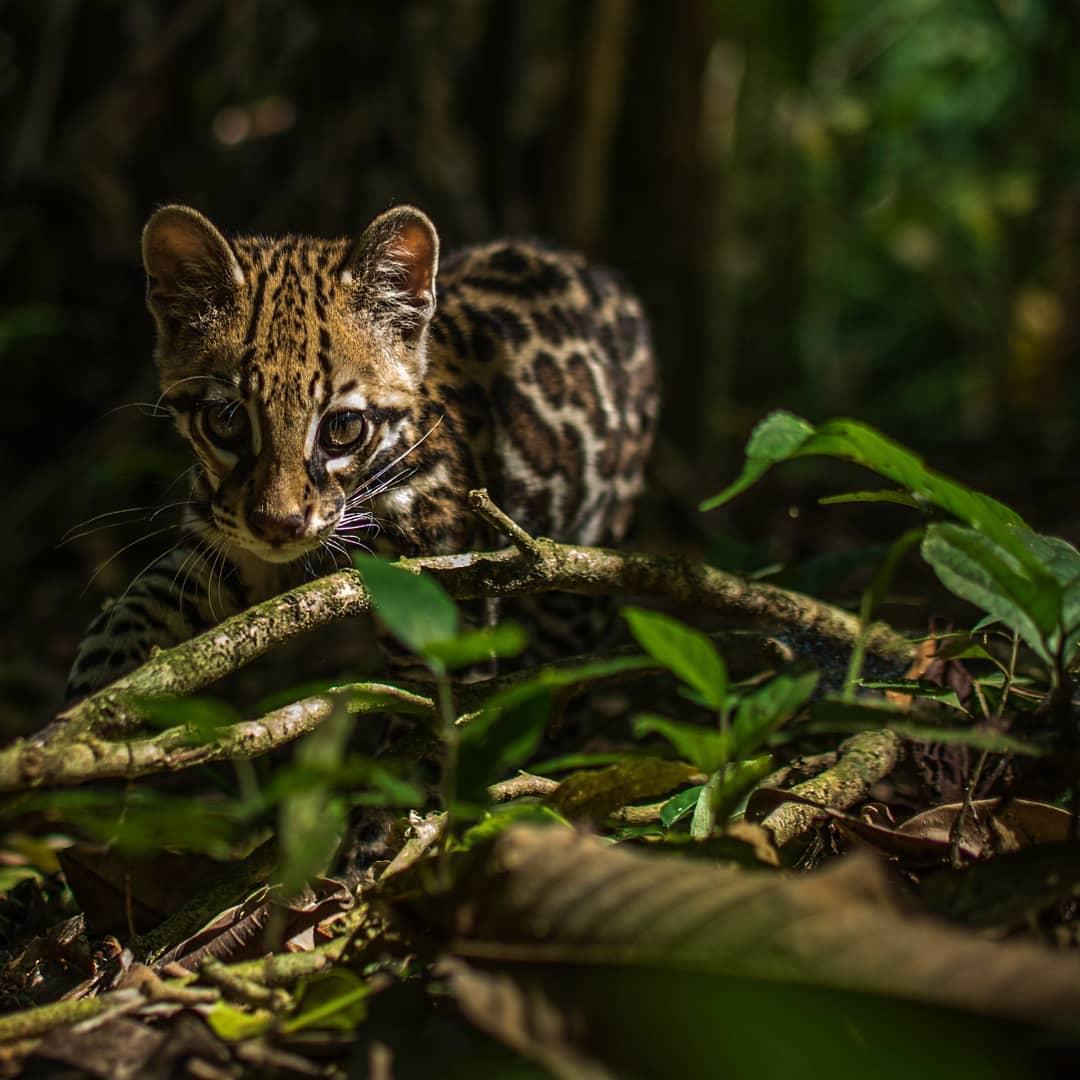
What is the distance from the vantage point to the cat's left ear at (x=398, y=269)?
4.01 metres

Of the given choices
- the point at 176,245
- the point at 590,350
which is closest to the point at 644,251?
the point at 590,350

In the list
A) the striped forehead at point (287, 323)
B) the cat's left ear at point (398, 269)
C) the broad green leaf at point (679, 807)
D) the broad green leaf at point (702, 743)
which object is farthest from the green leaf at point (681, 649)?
the cat's left ear at point (398, 269)

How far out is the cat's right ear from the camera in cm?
381

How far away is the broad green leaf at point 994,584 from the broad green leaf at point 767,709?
1.10 feet

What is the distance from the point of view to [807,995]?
5.48 ft

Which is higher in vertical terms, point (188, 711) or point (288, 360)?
point (288, 360)

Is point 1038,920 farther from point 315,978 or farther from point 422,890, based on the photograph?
point 315,978

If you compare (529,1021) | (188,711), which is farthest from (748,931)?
(188,711)

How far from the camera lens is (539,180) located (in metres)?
9.12

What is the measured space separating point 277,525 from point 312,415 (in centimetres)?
38

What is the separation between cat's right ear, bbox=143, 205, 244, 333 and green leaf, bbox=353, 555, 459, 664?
202cm

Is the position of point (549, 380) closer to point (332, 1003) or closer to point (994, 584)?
point (994, 584)

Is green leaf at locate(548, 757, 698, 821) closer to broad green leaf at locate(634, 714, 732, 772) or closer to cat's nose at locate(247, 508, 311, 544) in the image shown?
broad green leaf at locate(634, 714, 732, 772)

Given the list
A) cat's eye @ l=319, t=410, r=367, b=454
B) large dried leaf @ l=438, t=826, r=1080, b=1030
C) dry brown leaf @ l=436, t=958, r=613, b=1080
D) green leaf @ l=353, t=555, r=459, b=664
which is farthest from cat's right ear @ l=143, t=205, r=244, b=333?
dry brown leaf @ l=436, t=958, r=613, b=1080
